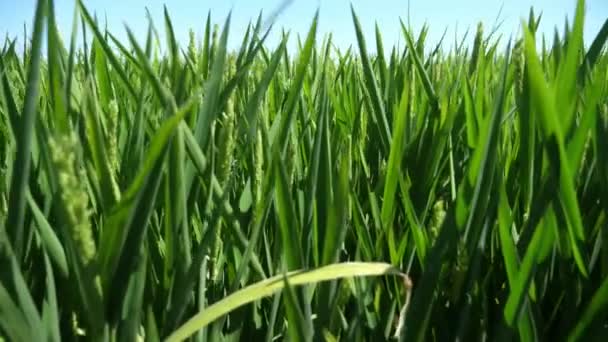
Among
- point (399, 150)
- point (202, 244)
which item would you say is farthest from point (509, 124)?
point (202, 244)

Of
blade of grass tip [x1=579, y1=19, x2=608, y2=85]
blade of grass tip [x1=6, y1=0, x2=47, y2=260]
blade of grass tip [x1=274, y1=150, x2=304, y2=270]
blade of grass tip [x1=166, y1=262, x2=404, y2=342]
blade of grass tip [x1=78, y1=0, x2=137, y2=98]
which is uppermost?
blade of grass tip [x1=78, y1=0, x2=137, y2=98]

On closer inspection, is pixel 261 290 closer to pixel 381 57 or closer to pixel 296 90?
pixel 296 90

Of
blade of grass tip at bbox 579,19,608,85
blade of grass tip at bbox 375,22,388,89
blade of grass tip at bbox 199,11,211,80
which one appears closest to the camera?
blade of grass tip at bbox 579,19,608,85

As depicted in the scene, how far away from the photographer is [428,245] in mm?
459

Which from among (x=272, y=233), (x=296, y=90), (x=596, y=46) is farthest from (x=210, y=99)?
(x=596, y=46)

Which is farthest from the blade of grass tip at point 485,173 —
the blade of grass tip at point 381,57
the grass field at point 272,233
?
the blade of grass tip at point 381,57

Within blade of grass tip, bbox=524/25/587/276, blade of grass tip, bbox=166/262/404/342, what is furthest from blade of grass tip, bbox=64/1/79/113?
blade of grass tip, bbox=524/25/587/276

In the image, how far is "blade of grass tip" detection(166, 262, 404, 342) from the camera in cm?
31

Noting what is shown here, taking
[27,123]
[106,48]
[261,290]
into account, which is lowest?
[261,290]

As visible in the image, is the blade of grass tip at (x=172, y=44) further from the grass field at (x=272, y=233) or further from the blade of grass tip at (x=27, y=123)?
the blade of grass tip at (x=27, y=123)

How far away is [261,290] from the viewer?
33 cm

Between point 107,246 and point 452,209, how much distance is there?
228mm

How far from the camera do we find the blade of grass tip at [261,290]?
0.31m

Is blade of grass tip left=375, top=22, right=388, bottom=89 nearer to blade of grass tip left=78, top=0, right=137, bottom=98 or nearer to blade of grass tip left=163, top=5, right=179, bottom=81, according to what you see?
blade of grass tip left=163, top=5, right=179, bottom=81
